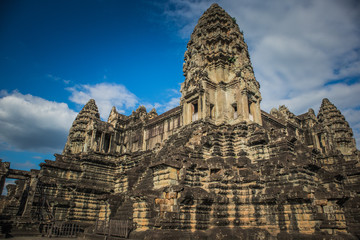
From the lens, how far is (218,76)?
21.1 metres

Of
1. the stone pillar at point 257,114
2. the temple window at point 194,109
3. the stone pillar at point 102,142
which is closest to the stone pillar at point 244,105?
the stone pillar at point 257,114

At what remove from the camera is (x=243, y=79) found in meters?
20.1

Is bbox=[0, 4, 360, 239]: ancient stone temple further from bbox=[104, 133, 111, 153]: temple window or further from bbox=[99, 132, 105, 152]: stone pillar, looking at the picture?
bbox=[104, 133, 111, 153]: temple window

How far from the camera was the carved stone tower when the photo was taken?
19.5 m

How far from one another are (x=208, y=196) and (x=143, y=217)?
377 cm

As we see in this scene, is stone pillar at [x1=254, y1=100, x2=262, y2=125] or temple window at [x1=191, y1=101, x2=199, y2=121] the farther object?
temple window at [x1=191, y1=101, x2=199, y2=121]

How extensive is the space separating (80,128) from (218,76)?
29370 millimetres

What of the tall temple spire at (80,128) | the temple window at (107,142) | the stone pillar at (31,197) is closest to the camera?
the stone pillar at (31,197)

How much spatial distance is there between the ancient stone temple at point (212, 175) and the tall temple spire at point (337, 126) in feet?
0.55

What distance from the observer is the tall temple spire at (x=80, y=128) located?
133 ft

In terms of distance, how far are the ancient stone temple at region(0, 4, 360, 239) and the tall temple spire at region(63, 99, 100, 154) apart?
1107 cm

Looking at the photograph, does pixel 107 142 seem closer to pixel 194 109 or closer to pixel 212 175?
pixel 194 109

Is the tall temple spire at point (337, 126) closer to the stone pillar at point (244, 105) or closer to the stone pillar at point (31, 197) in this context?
the stone pillar at point (244, 105)

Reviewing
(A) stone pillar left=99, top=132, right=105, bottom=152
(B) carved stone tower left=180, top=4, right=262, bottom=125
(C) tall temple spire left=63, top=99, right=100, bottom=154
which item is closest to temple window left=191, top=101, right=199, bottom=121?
(B) carved stone tower left=180, top=4, right=262, bottom=125
